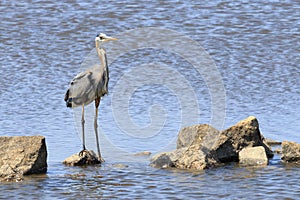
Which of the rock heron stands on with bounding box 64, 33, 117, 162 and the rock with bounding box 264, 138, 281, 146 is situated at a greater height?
the rock heron stands on with bounding box 64, 33, 117, 162

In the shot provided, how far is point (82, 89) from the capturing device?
1101 cm

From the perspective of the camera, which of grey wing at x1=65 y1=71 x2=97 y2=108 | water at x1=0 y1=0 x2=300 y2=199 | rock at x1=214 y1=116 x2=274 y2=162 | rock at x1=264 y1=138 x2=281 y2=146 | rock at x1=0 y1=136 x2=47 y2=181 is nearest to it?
water at x1=0 y1=0 x2=300 y2=199

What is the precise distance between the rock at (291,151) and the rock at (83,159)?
2385mm

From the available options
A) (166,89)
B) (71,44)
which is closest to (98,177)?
(166,89)

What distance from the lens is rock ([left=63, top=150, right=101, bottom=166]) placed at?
33.5 feet

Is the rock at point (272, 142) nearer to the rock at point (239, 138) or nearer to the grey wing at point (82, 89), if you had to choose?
the rock at point (239, 138)

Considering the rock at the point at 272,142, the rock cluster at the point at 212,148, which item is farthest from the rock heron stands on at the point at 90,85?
the rock at the point at 272,142

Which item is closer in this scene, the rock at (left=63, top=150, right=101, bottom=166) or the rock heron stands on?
the rock at (left=63, top=150, right=101, bottom=166)

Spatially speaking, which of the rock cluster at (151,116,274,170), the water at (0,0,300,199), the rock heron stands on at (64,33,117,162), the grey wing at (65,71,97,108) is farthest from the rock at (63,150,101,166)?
the grey wing at (65,71,97,108)

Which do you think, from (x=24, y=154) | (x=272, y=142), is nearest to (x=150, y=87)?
(x=272, y=142)

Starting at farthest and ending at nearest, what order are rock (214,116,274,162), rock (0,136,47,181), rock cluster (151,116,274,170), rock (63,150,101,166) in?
rock (214,116,274,162), rock (63,150,101,166), rock cluster (151,116,274,170), rock (0,136,47,181)

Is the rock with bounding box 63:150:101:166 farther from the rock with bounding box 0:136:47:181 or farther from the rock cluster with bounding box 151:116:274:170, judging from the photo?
the rock cluster with bounding box 151:116:274:170

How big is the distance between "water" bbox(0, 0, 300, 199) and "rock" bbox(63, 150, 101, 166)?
0.13 m

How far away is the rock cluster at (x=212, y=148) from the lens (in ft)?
32.8
